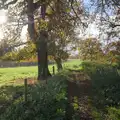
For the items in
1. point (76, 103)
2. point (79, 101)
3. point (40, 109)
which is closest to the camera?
point (40, 109)

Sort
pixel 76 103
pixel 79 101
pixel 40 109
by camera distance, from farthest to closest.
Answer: pixel 79 101 → pixel 76 103 → pixel 40 109

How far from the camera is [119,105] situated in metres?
9.87

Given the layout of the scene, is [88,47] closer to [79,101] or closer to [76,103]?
[79,101]

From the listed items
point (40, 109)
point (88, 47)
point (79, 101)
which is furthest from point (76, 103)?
point (88, 47)

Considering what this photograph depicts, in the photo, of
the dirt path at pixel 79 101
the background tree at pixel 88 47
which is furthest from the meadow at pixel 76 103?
the background tree at pixel 88 47

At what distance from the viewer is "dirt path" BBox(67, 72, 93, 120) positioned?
8050 millimetres

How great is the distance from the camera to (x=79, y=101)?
10250 mm

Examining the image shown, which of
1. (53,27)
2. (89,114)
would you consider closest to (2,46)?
(53,27)

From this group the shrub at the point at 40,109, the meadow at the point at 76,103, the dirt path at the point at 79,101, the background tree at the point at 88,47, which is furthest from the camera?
the background tree at the point at 88,47

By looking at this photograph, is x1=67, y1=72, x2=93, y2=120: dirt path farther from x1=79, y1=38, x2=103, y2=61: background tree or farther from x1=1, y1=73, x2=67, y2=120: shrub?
x1=79, y1=38, x2=103, y2=61: background tree

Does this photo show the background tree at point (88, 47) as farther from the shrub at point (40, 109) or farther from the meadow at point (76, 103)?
the shrub at point (40, 109)

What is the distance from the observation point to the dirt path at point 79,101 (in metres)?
8.05

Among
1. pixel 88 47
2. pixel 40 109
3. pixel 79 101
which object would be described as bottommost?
pixel 79 101

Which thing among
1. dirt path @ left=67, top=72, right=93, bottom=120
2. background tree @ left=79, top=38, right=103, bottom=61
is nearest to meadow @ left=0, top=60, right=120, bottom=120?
dirt path @ left=67, top=72, right=93, bottom=120
